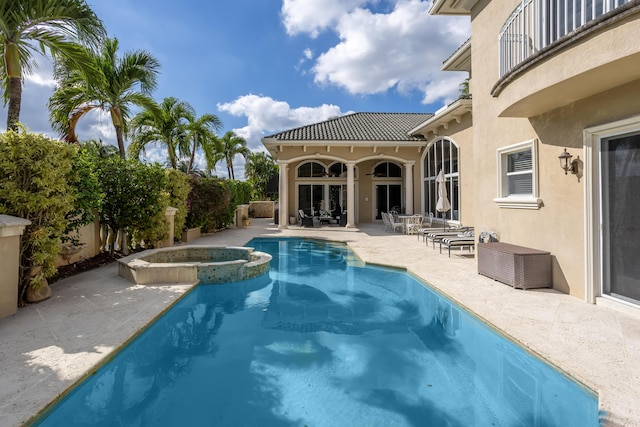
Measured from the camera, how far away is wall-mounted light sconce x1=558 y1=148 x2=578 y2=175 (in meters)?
6.34

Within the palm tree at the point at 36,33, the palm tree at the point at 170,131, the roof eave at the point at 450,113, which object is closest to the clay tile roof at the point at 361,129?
the roof eave at the point at 450,113

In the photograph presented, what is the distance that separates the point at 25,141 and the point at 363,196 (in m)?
19.1

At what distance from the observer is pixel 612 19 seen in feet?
14.1

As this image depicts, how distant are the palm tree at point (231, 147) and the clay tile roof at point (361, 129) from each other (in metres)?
16.0

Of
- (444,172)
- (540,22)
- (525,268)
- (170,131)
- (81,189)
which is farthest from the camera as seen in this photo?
(170,131)

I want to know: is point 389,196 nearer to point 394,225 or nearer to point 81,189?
point 394,225

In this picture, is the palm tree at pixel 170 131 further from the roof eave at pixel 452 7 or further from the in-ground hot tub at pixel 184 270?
the roof eave at pixel 452 7

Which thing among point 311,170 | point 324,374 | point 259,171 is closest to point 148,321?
point 324,374

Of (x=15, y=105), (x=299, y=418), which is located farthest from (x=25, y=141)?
(x=299, y=418)

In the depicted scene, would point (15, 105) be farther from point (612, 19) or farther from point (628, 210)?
point (628, 210)

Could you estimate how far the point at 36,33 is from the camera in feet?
24.3

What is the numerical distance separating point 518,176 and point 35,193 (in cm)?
1098

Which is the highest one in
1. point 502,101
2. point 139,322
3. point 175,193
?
point 502,101

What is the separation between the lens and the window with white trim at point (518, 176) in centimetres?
743
